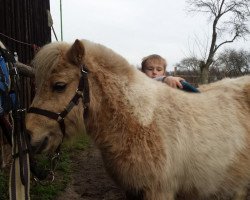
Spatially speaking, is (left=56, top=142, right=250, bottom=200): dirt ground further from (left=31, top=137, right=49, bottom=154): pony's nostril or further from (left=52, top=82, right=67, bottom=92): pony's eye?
(left=52, top=82, right=67, bottom=92): pony's eye

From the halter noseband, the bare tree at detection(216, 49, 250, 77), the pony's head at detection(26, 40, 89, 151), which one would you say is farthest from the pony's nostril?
Result: the bare tree at detection(216, 49, 250, 77)

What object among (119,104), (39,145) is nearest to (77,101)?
(119,104)

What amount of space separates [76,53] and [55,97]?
0.39 meters

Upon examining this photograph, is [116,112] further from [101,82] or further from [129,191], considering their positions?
[129,191]

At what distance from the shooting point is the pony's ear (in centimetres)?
271

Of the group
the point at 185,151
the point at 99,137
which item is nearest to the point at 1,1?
the point at 99,137

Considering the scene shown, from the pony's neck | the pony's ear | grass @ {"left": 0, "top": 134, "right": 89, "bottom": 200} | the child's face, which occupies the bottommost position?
grass @ {"left": 0, "top": 134, "right": 89, "bottom": 200}

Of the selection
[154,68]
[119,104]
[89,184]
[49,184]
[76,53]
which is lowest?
[89,184]

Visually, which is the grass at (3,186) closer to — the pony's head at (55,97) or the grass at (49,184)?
the grass at (49,184)

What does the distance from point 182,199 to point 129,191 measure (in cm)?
48

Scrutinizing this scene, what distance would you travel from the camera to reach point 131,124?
2.80m

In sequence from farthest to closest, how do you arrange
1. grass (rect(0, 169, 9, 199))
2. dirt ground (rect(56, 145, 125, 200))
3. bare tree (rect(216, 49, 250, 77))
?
bare tree (rect(216, 49, 250, 77)) < dirt ground (rect(56, 145, 125, 200)) < grass (rect(0, 169, 9, 199))

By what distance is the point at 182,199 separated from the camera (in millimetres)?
3025

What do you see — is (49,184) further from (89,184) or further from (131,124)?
(131,124)
